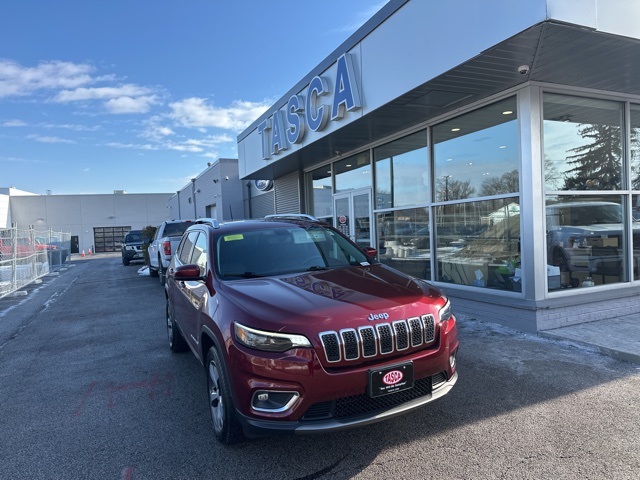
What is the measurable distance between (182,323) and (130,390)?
860mm

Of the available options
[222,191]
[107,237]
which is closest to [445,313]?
[222,191]

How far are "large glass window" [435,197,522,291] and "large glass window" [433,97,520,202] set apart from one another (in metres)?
0.26

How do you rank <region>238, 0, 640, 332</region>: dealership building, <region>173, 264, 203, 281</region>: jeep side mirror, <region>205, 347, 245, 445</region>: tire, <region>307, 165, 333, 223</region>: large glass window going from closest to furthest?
<region>205, 347, 245, 445</region>: tire, <region>173, 264, 203, 281</region>: jeep side mirror, <region>238, 0, 640, 332</region>: dealership building, <region>307, 165, 333, 223</region>: large glass window

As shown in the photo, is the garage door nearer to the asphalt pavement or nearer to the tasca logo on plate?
the asphalt pavement

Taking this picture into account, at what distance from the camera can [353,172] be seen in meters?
11.9

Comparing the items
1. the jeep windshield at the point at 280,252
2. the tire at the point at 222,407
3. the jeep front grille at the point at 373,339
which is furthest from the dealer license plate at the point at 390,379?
the jeep windshield at the point at 280,252

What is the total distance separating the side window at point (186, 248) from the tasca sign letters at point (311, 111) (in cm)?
396

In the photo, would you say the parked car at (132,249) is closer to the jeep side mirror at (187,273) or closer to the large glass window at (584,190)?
the jeep side mirror at (187,273)

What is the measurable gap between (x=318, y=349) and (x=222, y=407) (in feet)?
3.28

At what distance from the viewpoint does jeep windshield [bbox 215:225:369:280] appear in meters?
4.09

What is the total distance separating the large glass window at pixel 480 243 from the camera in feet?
22.6

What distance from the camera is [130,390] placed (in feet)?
15.4

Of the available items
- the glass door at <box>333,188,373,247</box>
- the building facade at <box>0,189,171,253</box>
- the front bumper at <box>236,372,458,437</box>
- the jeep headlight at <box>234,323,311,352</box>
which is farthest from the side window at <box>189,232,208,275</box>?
the building facade at <box>0,189,171,253</box>

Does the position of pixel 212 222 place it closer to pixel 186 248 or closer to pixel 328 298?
pixel 186 248
